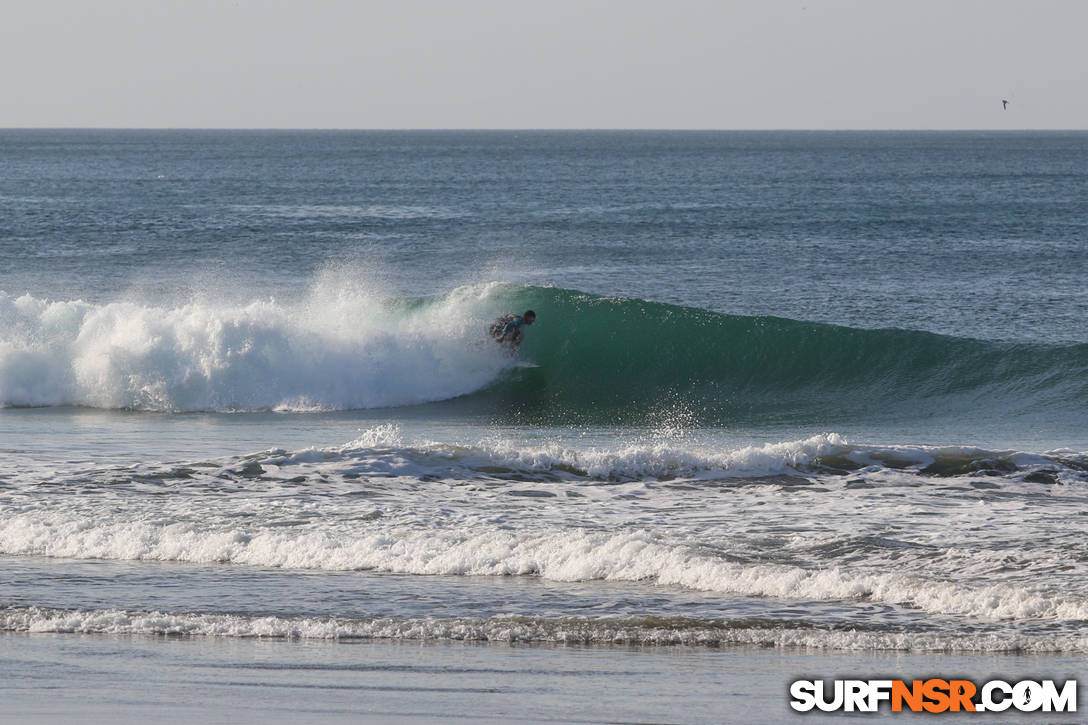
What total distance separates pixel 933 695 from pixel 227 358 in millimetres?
14971

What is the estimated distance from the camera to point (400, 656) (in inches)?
312

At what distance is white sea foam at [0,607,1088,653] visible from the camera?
8102 millimetres

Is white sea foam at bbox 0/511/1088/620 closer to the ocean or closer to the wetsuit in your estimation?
the ocean

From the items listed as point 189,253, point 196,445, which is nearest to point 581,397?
point 196,445

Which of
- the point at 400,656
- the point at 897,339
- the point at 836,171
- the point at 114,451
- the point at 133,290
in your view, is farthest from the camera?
the point at 836,171

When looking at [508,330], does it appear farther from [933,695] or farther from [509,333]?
[933,695]

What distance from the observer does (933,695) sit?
718 cm

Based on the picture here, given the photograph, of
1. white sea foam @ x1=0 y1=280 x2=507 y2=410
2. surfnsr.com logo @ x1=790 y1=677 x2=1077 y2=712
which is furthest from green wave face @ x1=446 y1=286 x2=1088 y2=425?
surfnsr.com logo @ x1=790 y1=677 x2=1077 y2=712

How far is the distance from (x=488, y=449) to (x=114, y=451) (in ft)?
15.0

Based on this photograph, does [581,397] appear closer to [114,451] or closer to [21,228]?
[114,451]

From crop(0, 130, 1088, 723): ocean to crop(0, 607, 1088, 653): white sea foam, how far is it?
0.03m

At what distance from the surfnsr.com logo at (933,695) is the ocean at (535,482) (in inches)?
9.6

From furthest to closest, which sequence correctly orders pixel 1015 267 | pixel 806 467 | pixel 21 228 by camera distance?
pixel 21 228 < pixel 1015 267 < pixel 806 467

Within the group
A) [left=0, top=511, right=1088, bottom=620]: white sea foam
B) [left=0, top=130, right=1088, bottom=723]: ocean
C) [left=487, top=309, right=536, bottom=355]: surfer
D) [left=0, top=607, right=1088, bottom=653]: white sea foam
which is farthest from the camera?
[left=487, top=309, right=536, bottom=355]: surfer
